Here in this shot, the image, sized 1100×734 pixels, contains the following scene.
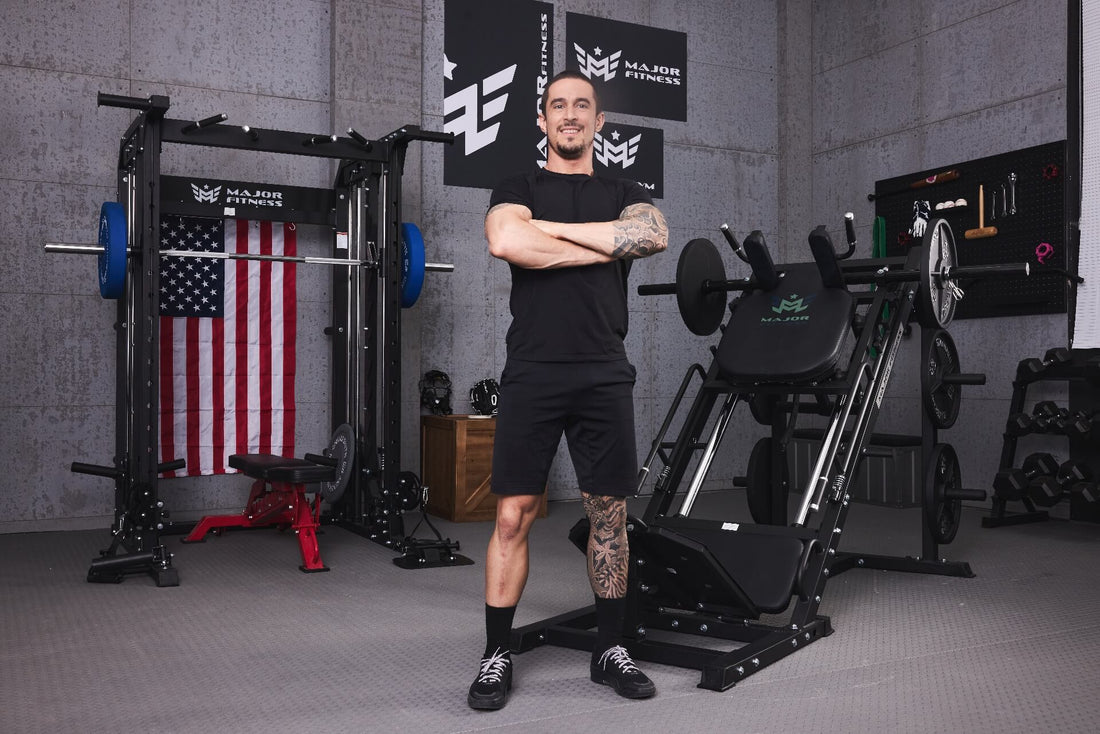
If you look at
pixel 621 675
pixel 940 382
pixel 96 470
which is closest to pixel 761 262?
pixel 940 382

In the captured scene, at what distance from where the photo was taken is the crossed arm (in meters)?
2.25

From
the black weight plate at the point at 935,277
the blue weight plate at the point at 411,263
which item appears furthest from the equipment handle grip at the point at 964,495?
the blue weight plate at the point at 411,263

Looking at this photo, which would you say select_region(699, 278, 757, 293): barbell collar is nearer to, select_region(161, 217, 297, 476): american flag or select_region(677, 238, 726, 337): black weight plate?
select_region(677, 238, 726, 337): black weight plate

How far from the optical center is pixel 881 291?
135 inches

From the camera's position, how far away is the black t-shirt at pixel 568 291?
91.4 inches

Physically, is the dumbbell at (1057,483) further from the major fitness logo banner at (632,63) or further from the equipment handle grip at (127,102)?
the equipment handle grip at (127,102)

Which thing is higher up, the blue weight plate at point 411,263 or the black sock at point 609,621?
the blue weight plate at point 411,263

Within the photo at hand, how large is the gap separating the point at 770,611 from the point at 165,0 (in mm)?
4379

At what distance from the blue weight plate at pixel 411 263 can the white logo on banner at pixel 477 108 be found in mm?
1274

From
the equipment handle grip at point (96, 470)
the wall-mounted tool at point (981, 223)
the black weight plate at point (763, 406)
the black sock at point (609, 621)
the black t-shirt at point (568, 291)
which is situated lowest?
the black sock at point (609, 621)

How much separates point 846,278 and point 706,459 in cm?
81

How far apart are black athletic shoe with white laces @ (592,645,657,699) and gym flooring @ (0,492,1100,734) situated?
1.1 inches

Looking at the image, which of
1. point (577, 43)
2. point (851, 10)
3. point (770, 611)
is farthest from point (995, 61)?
point (770, 611)

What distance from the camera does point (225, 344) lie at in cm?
513
